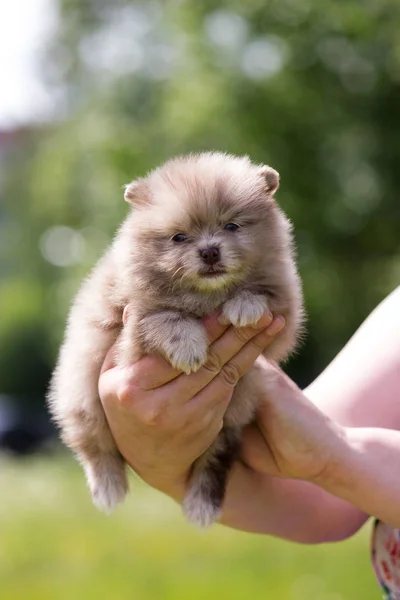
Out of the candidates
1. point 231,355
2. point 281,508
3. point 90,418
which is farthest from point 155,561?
point 231,355

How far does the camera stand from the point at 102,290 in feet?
8.95

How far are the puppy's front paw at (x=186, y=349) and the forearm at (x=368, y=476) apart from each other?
1.99 feet

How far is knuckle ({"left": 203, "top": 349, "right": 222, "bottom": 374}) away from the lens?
2.50 m

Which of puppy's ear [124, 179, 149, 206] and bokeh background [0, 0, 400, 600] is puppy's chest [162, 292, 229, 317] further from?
bokeh background [0, 0, 400, 600]

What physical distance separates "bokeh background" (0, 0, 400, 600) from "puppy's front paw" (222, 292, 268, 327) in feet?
19.6

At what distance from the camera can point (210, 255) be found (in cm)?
244

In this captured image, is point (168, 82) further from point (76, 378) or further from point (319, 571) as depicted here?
point (76, 378)

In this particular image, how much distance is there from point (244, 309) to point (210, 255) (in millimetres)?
173

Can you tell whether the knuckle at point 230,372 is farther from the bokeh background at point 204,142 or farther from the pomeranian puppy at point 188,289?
the bokeh background at point 204,142

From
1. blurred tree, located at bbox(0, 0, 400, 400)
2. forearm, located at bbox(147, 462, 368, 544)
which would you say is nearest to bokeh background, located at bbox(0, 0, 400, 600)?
blurred tree, located at bbox(0, 0, 400, 400)

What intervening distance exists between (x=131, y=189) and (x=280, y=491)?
3.79 ft

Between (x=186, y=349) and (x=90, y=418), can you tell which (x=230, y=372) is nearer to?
(x=186, y=349)

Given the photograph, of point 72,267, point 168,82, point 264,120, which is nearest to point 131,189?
point 264,120

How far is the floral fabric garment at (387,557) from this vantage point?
2.94 m
